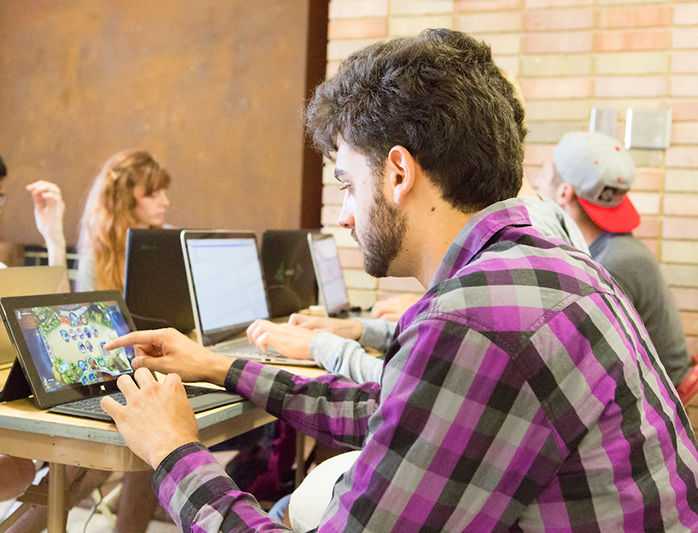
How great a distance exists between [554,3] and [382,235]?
7.27ft

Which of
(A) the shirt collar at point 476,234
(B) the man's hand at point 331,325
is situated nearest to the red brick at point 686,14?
(B) the man's hand at point 331,325

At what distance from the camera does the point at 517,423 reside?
61 cm

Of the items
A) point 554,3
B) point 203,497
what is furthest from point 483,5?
point 203,497

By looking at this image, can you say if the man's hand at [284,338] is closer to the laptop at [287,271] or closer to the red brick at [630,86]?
the laptop at [287,271]

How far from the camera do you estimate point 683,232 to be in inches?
101

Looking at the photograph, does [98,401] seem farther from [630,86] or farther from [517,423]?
[630,86]

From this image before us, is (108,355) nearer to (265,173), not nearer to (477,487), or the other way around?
(477,487)

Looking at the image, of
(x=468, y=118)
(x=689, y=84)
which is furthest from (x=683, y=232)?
(x=468, y=118)

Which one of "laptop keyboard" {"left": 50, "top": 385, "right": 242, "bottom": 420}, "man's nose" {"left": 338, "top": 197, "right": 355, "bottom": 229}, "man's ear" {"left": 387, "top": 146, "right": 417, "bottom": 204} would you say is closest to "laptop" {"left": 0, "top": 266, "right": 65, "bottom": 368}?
"laptop keyboard" {"left": 50, "top": 385, "right": 242, "bottom": 420}

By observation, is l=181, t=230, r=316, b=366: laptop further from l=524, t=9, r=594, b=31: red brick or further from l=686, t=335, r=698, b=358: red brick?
l=686, t=335, r=698, b=358: red brick

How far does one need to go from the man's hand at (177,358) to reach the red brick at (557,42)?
6.87ft

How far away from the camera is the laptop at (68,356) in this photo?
39.8 inches

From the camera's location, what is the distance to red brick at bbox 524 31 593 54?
264cm

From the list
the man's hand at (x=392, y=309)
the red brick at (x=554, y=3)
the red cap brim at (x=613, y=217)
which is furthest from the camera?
the red brick at (x=554, y=3)
